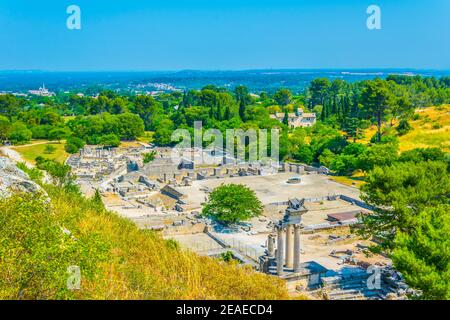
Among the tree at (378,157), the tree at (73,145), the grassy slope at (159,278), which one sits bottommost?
the tree at (73,145)

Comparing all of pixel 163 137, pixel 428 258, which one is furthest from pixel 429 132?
pixel 428 258

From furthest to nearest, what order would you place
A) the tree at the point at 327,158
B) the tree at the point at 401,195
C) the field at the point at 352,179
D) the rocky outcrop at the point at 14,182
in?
the tree at the point at 327,158, the field at the point at 352,179, the tree at the point at 401,195, the rocky outcrop at the point at 14,182

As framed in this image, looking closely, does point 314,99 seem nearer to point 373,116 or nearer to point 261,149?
point 373,116

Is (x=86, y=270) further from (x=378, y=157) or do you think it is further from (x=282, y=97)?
(x=282, y=97)

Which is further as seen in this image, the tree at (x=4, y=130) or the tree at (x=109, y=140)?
the tree at (x=4, y=130)

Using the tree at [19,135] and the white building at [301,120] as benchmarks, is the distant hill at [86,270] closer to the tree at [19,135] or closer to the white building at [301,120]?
the tree at [19,135]

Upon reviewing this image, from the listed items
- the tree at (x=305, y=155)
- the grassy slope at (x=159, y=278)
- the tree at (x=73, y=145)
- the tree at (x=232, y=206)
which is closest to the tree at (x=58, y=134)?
the tree at (x=73, y=145)
